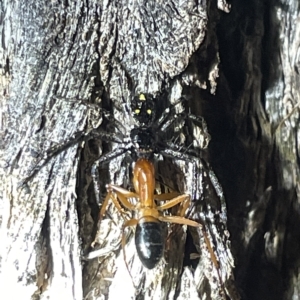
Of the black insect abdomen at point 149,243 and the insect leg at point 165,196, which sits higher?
the insect leg at point 165,196

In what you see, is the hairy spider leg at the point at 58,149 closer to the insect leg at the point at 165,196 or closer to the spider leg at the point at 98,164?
the spider leg at the point at 98,164

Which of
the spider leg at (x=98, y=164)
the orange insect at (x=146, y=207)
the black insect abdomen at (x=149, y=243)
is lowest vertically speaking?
the black insect abdomen at (x=149, y=243)

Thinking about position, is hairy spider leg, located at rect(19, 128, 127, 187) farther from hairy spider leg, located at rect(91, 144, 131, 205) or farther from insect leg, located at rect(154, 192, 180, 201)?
insect leg, located at rect(154, 192, 180, 201)

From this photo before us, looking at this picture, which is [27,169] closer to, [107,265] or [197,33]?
[107,265]

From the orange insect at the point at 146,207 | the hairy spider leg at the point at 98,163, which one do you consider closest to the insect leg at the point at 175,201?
the orange insect at the point at 146,207

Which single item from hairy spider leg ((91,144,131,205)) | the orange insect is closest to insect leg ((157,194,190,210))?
the orange insect

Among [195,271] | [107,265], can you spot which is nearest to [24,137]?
[107,265]

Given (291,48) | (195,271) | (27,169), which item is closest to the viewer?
(27,169)

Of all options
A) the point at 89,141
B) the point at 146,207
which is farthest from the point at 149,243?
the point at 89,141
